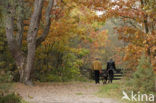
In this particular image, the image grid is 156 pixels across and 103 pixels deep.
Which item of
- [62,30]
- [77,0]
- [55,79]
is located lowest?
[55,79]

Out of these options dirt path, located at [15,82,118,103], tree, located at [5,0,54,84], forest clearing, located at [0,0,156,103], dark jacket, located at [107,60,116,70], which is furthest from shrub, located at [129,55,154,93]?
tree, located at [5,0,54,84]

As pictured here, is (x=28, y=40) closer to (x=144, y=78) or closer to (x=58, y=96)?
(x=58, y=96)

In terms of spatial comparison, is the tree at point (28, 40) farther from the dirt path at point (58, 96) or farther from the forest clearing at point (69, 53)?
the dirt path at point (58, 96)

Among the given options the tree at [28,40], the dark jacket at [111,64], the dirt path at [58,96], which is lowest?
the dirt path at [58,96]

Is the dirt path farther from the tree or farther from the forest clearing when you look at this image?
the tree

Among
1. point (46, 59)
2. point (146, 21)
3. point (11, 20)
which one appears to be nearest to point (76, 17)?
point (46, 59)

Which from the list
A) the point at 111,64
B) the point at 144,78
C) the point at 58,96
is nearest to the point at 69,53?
the point at 111,64

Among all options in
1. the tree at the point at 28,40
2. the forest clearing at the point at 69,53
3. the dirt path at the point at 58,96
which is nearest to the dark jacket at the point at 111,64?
the forest clearing at the point at 69,53

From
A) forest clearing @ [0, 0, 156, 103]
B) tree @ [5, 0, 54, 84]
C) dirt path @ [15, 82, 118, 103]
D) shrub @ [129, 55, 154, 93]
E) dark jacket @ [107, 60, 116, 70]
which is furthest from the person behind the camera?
dark jacket @ [107, 60, 116, 70]

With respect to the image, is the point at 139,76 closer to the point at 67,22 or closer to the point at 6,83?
the point at 6,83

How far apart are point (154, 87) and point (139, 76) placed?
2.54 ft

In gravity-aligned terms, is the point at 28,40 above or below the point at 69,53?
above

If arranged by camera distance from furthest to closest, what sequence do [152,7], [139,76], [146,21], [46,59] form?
[46,59] < [146,21] < [139,76] < [152,7]

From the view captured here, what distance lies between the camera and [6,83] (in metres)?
7.18
